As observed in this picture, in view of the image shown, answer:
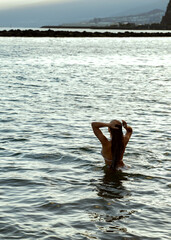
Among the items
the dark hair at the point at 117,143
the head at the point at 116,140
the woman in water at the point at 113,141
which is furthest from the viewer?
the dark hair at the point at 117,143

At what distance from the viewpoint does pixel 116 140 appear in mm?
10125

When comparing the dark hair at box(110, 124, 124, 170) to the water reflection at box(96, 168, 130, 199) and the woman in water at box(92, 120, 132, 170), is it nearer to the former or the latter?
the woman in water at box(92, 120, 132, 170)

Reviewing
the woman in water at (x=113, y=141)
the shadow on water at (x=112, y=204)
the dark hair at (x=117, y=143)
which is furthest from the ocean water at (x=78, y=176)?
the dark hair at (x=117, y=143)

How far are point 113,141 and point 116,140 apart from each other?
0.31 ft

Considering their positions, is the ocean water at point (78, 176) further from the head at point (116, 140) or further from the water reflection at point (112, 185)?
the head at point (116, 140)

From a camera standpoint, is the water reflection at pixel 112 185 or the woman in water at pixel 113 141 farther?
the woman in water at pixel 113 141

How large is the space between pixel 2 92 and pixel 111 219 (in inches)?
799

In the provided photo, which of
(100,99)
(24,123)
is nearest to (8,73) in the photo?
(100,99)

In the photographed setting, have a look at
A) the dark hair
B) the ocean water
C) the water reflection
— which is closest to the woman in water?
the dark hair

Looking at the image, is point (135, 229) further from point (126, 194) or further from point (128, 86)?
point (128, 86)

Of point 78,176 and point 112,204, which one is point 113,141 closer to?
point 78,176

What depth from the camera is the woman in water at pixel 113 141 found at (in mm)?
9836

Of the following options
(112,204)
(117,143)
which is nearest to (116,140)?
(117,143)

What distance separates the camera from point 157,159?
12.5 metres
